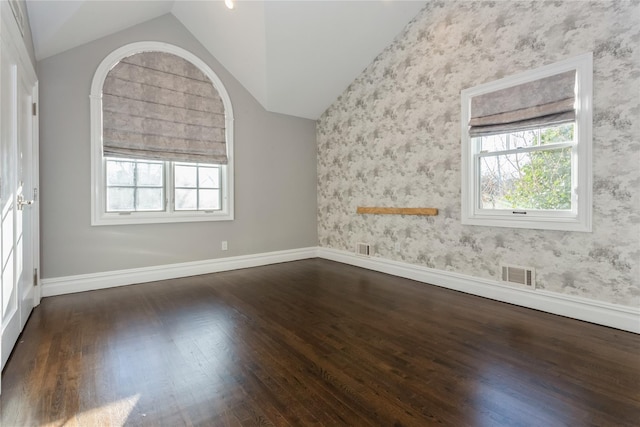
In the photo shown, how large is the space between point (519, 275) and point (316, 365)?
7.30 ft

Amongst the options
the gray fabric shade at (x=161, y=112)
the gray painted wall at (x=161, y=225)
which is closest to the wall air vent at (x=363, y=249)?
the gray painted wall at (x=161, y=225)

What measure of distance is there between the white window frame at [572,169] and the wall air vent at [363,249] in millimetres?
1530

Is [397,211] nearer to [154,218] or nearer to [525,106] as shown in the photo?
[525,106]

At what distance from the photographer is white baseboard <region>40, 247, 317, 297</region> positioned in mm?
3418

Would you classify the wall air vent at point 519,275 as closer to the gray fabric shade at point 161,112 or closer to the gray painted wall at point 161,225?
the gray painted wall at point 161,225

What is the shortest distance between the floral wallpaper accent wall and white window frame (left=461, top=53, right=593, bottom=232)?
0.19ft

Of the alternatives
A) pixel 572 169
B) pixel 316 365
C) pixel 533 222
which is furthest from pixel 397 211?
pixel 316 365

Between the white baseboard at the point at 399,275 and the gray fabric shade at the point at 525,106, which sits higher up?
the gray fabric shade at the point at 525,106

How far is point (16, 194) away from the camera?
7.62 feet

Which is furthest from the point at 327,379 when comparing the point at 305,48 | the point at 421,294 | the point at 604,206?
the point at 305,48

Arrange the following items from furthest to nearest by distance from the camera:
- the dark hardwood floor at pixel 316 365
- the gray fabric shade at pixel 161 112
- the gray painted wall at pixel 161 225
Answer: the gray fabric shade at pixel 161 112 → the gray painted wall at pixel 161 225 → the dark hardwood floor at pixel 316 365

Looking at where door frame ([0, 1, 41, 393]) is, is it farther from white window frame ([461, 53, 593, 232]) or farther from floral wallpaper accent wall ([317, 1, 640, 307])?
white window frame ([461, 53, 593, 232])

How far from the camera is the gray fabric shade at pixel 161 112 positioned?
3.73 meters

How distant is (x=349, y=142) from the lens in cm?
492
